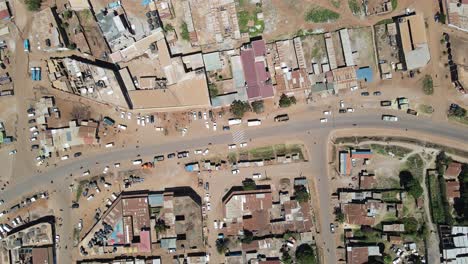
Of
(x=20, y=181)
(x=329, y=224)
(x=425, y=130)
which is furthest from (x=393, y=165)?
(x=20, y=181)

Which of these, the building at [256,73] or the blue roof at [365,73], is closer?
the blue roof at [365,73]

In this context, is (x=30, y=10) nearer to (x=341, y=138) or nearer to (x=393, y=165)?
(x=341, y=138)

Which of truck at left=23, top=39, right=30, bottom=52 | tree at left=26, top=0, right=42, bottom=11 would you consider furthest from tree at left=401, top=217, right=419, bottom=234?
tree at left=26, top=0, right=42, bottom=11

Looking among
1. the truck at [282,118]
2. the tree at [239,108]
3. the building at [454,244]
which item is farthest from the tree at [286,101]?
the building at [454,244]

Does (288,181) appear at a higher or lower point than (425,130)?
lower

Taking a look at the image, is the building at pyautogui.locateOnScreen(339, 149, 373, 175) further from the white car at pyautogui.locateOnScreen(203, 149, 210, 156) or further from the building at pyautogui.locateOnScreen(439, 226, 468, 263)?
the white car at pyautogui.locateOnScreen(203, 149, 210, 156)

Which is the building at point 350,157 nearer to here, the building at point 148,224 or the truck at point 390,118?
the truck at point 390,118

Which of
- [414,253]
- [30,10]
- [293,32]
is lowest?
[414,253]
